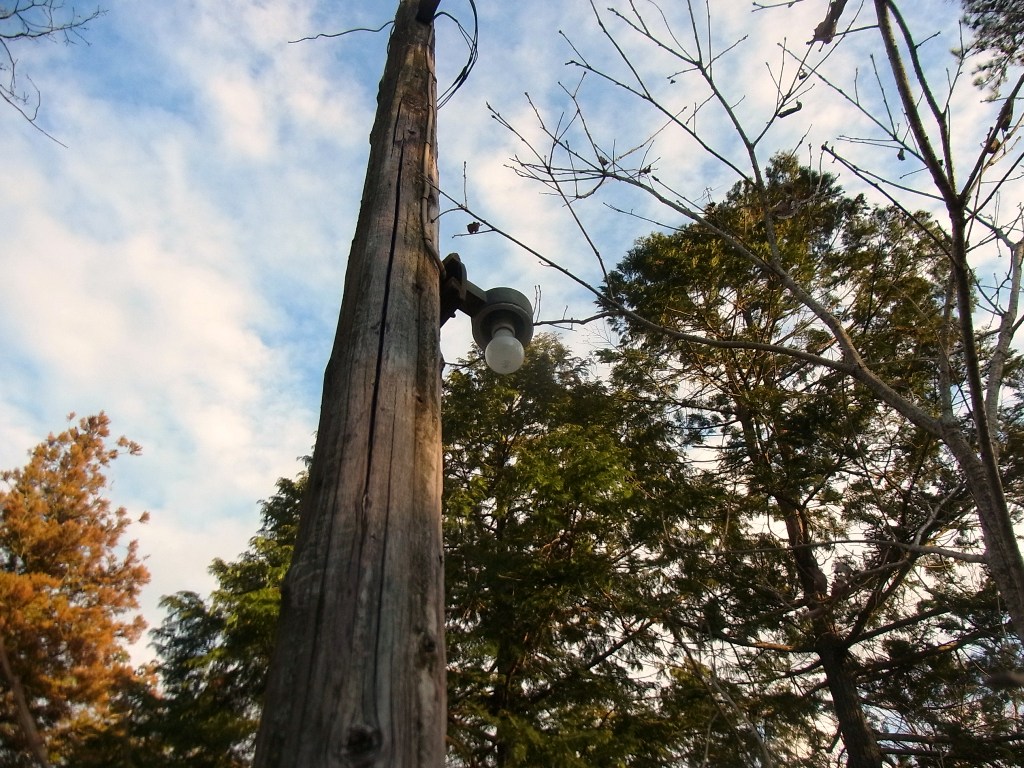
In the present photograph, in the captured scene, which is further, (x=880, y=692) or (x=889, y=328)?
(x=889, y=328)

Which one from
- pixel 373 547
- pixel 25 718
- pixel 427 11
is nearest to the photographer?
pixel 373 547

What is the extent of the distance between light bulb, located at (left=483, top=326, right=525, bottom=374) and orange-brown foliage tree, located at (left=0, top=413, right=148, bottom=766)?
32.1 feet

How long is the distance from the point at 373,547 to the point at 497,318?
1.43 metres

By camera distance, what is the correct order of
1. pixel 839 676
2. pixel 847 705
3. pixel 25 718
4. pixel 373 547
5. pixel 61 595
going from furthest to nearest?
pixel 61 595 < pixel 839 676 < pixel 847 705 < pixel 25 718 < pixel 373 547

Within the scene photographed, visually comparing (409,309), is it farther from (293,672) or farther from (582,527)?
(582,527)

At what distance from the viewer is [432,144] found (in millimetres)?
2695

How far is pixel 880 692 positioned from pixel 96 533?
16.7 m

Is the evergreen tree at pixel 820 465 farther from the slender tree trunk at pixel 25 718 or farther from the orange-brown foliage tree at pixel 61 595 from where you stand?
the orange-brown foliage tree at pixel 61 595

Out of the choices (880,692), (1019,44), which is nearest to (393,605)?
(1019,44)

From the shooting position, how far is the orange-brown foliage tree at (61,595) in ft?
37.1

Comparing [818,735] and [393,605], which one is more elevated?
[818,735]

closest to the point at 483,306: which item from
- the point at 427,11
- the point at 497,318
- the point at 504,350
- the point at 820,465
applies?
the point at 497,318

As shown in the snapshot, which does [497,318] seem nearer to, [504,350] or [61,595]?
[504,350]

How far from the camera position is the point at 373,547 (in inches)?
52.2
